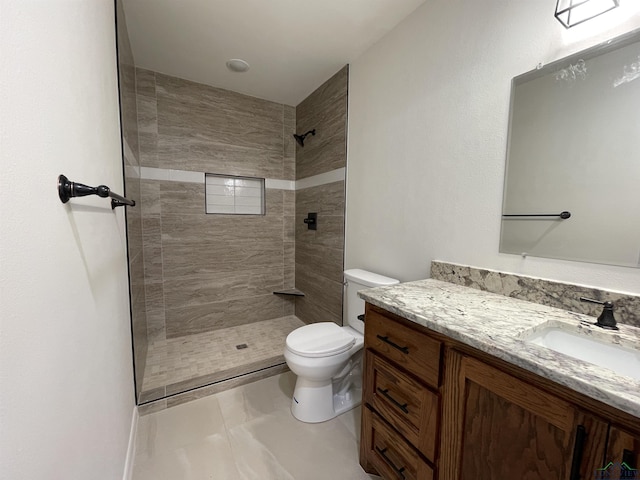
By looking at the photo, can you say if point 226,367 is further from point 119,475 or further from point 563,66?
point 563,66

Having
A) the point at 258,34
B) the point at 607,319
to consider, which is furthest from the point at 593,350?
the point at 258,34

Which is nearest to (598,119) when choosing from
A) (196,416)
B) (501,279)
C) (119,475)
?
(501,279)

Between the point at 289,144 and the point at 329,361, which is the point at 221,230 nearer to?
the point at 289,144

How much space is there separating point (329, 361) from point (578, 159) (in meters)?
1.41

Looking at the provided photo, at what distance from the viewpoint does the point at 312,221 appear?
2.50m

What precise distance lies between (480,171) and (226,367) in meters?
2.08

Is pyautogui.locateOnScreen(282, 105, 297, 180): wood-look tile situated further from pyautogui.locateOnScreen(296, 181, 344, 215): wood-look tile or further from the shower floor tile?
the shower floor tile

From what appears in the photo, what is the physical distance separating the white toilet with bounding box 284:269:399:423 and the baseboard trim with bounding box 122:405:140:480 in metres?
0.81

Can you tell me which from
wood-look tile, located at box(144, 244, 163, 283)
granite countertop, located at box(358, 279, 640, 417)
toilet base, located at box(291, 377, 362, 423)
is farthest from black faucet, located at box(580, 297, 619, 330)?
wood-look tile, located at box(144, 244, 163, 283)

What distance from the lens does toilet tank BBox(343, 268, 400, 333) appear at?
159 centimetres

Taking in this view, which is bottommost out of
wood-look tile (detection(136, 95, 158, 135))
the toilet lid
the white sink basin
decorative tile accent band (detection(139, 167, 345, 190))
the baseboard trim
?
the baseboard trim

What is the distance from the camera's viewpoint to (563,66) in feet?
3.14

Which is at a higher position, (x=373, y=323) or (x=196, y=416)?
(x=373, y=323)

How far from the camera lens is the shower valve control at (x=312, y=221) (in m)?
2.48
